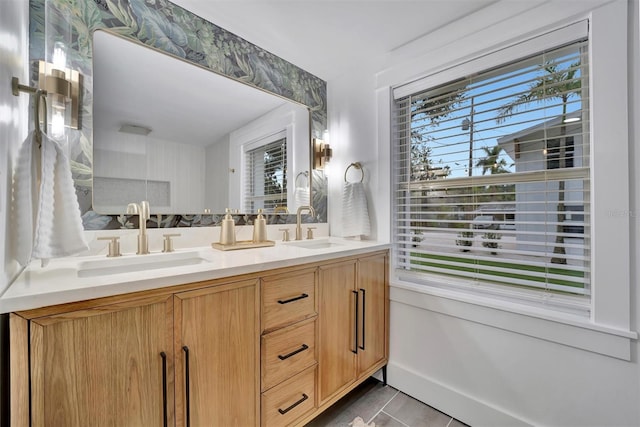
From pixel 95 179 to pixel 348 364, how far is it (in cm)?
162

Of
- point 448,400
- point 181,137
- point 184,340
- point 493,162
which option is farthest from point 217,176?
point 448,400

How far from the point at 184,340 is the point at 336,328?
0.81 m

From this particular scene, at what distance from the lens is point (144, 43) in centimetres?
138

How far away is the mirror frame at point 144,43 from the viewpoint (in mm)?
1168

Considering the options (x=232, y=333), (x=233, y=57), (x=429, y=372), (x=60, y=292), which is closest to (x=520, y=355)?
(x=429, y=372)

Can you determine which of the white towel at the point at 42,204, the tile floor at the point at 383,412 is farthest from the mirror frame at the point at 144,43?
the tile floor at the point at 383,412

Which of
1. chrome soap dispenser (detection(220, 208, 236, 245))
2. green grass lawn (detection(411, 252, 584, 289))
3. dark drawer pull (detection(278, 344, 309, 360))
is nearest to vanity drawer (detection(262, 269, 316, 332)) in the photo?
dark drawer pull (detection(278, 344, 309, 360))

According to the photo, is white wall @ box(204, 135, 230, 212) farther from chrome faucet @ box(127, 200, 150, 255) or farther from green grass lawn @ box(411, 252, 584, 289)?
green grass lawn @ box(411, 252, 584, 289)

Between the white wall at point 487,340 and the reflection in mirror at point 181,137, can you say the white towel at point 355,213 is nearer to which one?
the white wall at point 487,340

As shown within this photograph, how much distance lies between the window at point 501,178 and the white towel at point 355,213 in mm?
224

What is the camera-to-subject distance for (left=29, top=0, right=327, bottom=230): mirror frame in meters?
1.17

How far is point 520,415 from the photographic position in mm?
1359

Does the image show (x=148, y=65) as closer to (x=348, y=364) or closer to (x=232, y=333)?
(x=232, y=333)

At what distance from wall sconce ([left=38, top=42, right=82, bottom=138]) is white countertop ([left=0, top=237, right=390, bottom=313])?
59 centimetres
